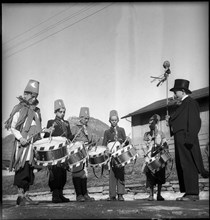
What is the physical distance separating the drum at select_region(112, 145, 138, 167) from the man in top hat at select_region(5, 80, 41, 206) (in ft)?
4.11

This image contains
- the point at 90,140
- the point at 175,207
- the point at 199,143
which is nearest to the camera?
the point at 175,207

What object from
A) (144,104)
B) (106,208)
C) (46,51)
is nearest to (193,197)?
(106,208)

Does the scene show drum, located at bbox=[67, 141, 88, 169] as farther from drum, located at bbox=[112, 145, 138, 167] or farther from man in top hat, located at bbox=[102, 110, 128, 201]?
man in top hat, located at bbox=[102, 110, 128, 201]

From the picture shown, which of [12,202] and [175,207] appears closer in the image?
[175,207]

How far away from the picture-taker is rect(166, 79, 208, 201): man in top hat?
6605 mm

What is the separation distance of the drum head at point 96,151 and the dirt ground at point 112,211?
82cm

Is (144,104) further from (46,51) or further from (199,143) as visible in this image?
(46,51)

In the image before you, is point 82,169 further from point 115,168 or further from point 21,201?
point 21,201

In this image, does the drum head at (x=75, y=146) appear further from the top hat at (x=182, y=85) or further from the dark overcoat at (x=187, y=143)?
the top hat at (x=182, y=85)

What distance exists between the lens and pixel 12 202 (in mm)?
7125

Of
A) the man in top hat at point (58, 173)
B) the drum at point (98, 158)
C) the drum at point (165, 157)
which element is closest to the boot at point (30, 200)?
the man in top hat at point (58, 173)

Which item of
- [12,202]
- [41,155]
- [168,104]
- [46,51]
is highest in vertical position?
[46,51]

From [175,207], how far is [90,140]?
2031 millimetres

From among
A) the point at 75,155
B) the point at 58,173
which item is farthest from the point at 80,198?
the point at 75,155
